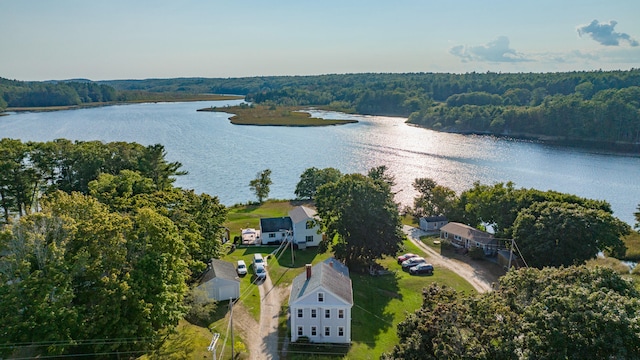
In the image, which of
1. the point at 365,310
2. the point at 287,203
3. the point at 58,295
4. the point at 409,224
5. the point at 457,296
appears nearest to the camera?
the point at 58,295

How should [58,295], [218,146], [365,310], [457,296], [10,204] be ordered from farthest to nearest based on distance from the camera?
[218,146], [10,204], [365,310], [457,296], [58,295]

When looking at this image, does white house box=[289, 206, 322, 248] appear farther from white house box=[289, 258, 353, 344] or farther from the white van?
white house box=[289, 258, 353, 344]

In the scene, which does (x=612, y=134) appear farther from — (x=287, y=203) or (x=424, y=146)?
(x=287, y=203)

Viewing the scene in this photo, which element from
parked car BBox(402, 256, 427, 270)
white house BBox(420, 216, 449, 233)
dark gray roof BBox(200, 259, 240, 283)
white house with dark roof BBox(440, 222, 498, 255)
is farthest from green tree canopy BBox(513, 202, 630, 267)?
dark gray roof BBox(200, 259, 240, 283)

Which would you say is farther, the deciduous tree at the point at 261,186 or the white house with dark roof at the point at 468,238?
the deciduous tree at the point at 261,186

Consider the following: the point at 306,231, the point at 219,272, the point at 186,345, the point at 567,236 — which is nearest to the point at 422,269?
the point at 567,236

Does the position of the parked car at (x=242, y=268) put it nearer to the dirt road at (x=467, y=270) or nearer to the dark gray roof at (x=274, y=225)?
the dark gray roof at (x=274, y=225)

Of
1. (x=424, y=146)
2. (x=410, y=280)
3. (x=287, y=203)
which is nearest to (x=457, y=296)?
(x=410, y=280)

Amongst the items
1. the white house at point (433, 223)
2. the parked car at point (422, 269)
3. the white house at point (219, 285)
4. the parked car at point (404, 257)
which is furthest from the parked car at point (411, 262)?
the white house at point (219, 285)
